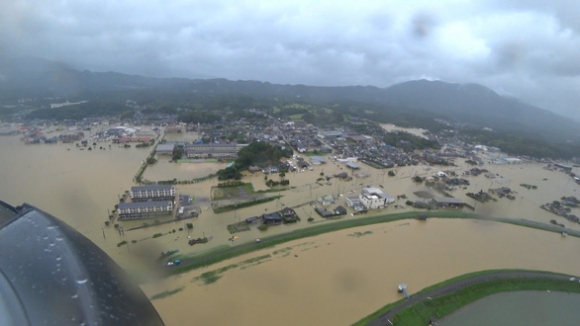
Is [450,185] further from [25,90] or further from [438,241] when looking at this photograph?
[25,90]

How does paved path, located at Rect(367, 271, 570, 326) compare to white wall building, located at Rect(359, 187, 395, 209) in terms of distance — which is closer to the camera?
paved path, located at Rect(367, 271, 570, 326)

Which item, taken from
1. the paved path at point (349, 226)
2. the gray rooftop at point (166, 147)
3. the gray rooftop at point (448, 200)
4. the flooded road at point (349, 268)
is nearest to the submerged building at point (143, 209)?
the paved path at point (349, 226)

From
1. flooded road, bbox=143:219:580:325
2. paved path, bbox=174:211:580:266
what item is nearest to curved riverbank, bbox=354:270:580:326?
flooded road, bbox=143:219:580:325

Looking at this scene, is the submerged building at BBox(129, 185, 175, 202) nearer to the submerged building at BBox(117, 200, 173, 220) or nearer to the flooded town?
the flooded town

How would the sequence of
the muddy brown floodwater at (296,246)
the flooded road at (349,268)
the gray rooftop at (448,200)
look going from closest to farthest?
the flooded road at (349,268)
the muddy brown floodwater at (296,246)
the gray rooftop at (448,200)

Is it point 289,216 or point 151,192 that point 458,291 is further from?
point 151,192

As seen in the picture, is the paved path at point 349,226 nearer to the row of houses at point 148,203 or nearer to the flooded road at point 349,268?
the flooded road at point 349,268
